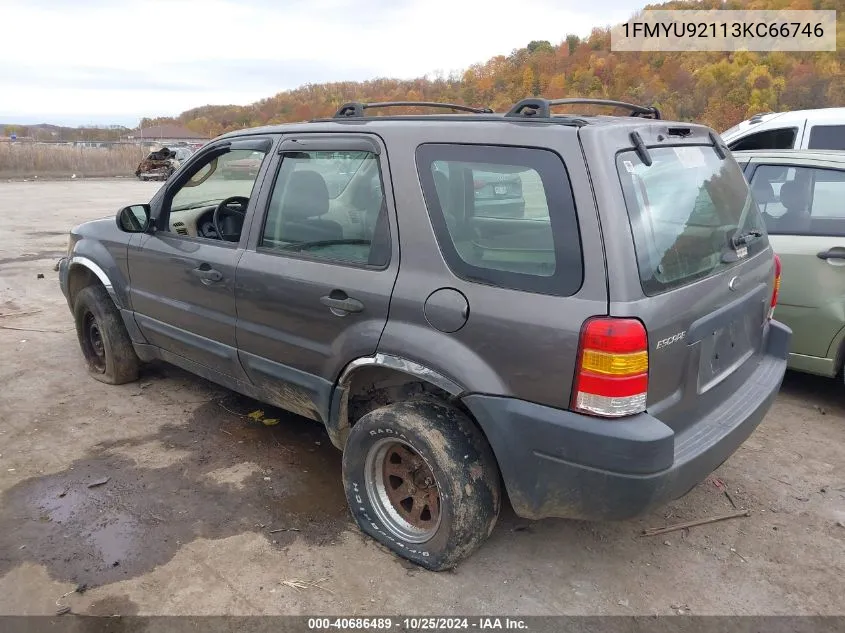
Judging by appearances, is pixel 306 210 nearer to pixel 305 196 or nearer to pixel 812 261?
pixel 305 196

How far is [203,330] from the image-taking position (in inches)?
146

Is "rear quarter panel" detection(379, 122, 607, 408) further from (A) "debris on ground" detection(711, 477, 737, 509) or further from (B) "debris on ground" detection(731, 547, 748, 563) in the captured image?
(A) "debris on ground" detection(711, 477, 737, 509)

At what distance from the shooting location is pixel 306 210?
3.19 meters

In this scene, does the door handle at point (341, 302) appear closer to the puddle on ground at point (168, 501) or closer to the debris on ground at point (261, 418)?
the puddle on ground at point (168, 501)

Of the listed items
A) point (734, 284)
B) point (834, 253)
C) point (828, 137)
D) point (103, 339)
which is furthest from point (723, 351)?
point (828, 137)

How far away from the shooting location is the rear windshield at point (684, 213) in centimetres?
227

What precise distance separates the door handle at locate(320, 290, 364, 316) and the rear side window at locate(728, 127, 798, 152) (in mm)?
5797

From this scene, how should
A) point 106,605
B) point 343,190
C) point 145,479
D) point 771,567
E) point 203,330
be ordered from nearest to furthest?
point 106,605
point 771,567
point 343,190
point 145,479
point 203,330

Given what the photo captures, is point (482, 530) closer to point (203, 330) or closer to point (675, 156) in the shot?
point (675, 156)

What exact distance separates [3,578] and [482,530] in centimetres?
202

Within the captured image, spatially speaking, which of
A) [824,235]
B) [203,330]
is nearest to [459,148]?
[203,330]

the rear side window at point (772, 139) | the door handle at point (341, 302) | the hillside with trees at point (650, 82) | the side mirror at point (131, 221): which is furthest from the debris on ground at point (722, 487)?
the hillside with trees at point (650, 82)

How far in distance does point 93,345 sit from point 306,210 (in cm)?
269

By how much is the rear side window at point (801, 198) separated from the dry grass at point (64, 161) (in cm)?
3602
